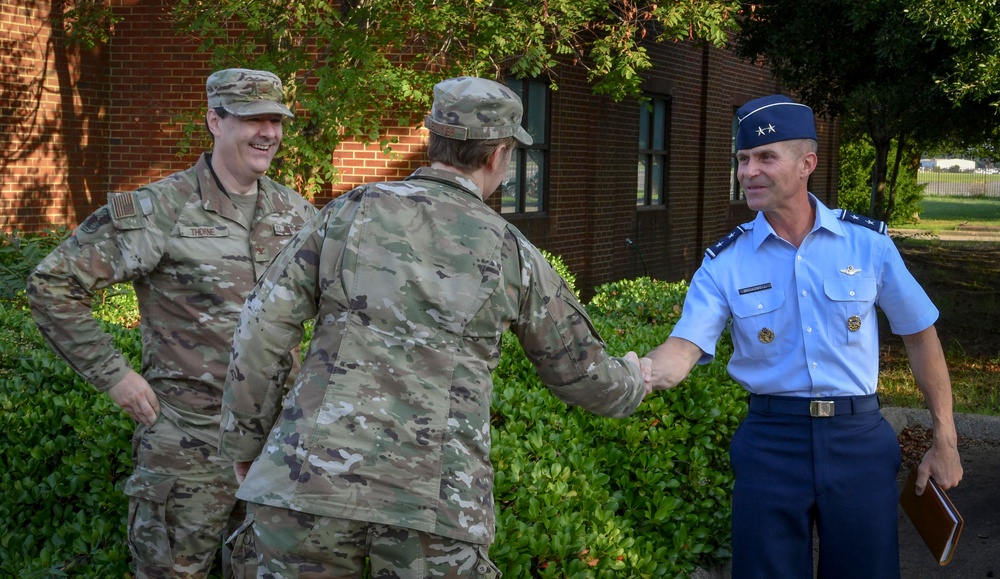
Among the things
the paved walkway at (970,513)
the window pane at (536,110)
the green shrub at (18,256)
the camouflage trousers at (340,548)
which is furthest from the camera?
the window pane at (536,110)

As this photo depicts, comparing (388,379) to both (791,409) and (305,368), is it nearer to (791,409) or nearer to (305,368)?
(305,368)

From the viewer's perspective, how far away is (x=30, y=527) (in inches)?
177

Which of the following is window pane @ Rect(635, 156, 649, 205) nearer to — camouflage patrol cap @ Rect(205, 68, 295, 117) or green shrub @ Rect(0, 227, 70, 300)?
green shrub @ Rect(0, 227, 70, 300)

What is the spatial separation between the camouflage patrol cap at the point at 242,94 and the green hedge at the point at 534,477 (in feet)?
4.59

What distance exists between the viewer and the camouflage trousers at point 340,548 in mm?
2590

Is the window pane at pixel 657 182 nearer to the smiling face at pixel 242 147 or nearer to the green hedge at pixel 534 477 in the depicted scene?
the green hedge at pixel 534 477

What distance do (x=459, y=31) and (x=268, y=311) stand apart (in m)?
6.58

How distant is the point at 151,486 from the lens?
3561 mm

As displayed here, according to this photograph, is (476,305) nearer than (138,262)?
Yes

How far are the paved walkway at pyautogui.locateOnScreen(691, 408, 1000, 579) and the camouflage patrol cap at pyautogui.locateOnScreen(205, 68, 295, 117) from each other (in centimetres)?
279

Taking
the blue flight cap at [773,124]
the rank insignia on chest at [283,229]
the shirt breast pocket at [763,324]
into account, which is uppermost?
the blue flight cap at [773,124]

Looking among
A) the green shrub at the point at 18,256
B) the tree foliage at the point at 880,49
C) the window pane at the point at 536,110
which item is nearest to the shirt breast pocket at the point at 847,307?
the tree foliage at the point at 880,49

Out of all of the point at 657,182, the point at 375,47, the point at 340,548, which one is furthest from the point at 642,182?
the point at 340,548

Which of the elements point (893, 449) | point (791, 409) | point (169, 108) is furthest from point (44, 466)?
point (169, 108)
